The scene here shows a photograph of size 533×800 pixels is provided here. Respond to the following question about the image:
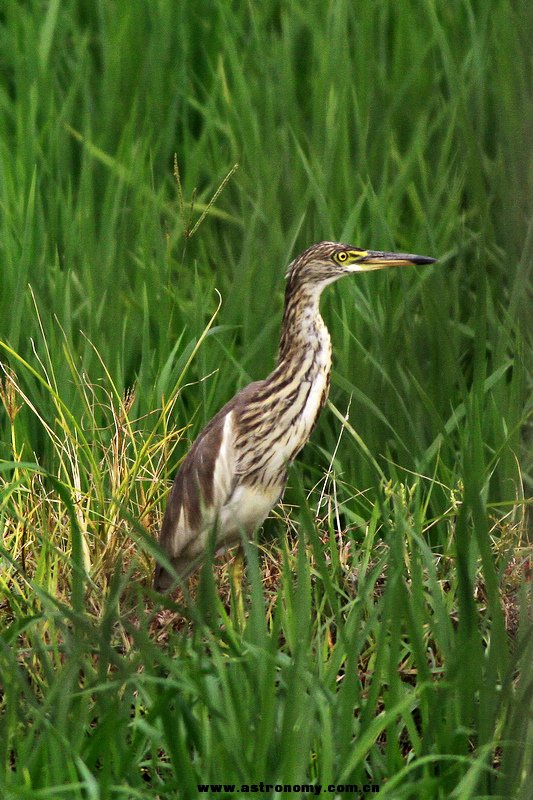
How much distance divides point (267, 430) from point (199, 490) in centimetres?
22

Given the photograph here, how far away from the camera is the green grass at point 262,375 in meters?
2.34

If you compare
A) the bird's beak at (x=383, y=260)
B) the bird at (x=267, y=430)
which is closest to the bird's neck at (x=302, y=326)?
the bird at (x=267, y=430)

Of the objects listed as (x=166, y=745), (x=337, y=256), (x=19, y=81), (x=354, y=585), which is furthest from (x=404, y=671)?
(x=19, y=81)

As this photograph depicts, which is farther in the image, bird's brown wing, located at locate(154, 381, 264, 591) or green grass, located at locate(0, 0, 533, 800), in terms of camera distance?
bird's brown wing, located at locate(154, 381, 264, 591)

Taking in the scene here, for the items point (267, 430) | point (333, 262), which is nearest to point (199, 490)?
point (267, 430)

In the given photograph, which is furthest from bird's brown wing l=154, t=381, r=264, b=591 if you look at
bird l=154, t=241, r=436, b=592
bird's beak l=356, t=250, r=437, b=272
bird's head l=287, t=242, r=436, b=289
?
bird's beak l=356, t=250, r=437, b=272

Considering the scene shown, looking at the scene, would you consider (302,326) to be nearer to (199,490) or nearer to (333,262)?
(333,262)

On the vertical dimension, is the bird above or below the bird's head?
below

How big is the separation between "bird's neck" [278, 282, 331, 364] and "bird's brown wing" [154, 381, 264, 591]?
0.14m

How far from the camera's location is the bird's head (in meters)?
3.18

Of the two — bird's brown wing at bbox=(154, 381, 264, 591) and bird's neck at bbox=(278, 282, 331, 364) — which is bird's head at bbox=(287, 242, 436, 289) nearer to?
bird's neck at bbox=(278, 282, 331, 364)

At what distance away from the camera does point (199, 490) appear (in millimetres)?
3090

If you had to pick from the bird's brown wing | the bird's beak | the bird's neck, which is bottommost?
the bird's brown wing

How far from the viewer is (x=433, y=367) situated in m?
3.65
